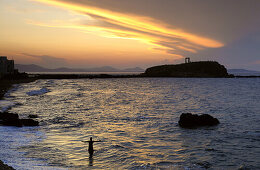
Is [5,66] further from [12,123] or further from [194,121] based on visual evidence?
[194,121]

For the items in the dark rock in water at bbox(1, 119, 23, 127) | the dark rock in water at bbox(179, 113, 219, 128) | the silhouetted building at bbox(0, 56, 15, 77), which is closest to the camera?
the dark rock in water at bbox(1, 119, 23, 127)

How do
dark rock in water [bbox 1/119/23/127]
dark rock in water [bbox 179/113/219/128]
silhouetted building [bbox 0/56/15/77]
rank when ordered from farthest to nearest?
1. silhouetted building [bbox 0/56/15/77]
2. dark rock in water [bbox 179/113/219/128]
3. dark rock in water [bbox 1/119/23/127]

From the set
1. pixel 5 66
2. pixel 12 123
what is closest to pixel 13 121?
pixel 12 123

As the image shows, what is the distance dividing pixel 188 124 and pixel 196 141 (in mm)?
4842

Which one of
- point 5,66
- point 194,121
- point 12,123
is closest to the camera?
point 12,123

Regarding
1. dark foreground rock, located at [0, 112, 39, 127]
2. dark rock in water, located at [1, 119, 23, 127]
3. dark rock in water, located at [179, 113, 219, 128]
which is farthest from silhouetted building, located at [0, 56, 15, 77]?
dark rock in water, located at [179, 113, 219, 128]

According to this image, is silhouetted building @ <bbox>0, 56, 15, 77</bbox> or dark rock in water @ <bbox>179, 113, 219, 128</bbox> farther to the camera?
silhouetted building @ <bbox>0, 56, 15, 77</bbox>

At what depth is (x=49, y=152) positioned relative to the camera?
44.8ft

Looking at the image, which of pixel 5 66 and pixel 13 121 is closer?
pixel 13 121

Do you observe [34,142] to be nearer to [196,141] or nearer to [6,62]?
[196,141]

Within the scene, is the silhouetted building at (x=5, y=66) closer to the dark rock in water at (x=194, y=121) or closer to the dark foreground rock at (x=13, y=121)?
the dark foreground rock at (x=13, y=121)

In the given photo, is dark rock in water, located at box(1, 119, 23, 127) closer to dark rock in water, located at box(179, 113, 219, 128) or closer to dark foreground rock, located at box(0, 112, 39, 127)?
dark foreground rock, located at box(0, 112, 39, 127)

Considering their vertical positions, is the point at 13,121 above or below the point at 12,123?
above

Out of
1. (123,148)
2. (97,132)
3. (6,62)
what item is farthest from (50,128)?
(6,62)
